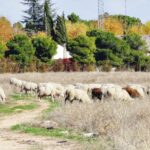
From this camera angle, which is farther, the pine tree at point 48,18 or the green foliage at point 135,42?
the pine tree at point 48,18

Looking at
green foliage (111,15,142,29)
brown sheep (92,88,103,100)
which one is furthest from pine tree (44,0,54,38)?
brown sheep (92,88,103,100)

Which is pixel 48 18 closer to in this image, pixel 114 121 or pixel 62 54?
pixel 62 54

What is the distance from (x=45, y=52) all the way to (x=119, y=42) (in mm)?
9435

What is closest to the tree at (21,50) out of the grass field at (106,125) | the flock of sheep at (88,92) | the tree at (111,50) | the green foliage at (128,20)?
the tree at (111,50)

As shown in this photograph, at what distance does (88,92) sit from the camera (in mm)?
28219

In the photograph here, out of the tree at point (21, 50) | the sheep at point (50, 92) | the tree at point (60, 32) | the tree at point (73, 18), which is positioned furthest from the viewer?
the tree at point (73, 18)

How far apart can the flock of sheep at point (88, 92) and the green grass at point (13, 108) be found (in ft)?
5.09

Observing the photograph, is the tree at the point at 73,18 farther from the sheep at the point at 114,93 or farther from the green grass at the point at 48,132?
the green grass at the point at 48,132

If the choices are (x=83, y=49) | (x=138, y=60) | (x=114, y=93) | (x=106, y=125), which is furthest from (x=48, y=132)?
(x=138, y=60)

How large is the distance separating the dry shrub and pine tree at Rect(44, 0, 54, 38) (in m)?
69.0

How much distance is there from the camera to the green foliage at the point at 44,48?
6294cm

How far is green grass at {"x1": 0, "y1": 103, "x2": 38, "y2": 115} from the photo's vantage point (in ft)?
78.4

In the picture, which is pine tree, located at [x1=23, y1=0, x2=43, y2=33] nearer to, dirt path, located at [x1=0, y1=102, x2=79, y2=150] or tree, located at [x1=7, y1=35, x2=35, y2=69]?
tree, located at [x1=7, y1=35, x2=35, y2=69]

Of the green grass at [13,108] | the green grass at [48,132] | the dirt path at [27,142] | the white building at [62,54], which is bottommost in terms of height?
the dirt path at [27,142]
